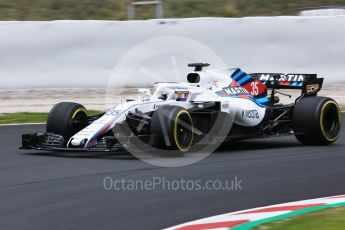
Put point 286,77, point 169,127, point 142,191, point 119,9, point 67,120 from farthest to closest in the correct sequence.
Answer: point 119,9
point 286,77
point 67,120
point 169,127
point 142,191

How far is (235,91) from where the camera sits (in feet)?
35.5

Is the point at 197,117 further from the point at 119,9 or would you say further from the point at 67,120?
the point at 119,9

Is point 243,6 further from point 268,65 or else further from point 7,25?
point 7,25

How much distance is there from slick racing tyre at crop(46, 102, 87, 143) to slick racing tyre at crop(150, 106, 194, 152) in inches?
51.2

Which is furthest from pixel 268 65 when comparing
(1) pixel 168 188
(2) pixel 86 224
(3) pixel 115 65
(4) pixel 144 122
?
(2) pixel 86 224

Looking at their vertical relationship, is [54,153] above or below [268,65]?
below

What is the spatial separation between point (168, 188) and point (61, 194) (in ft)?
3.61

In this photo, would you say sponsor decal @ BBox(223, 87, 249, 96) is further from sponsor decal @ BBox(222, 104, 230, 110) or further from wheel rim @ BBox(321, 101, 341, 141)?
wheel rim @ BBox(321, 101, 341, 141)

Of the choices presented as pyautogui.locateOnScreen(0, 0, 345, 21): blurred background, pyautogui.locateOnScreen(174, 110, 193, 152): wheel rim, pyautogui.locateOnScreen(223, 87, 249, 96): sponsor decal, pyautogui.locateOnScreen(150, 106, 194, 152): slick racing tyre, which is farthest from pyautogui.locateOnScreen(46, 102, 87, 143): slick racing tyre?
pyautogui.locateOnScreen(0, 0, 345, 21): blurred background

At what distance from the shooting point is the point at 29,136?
998cm

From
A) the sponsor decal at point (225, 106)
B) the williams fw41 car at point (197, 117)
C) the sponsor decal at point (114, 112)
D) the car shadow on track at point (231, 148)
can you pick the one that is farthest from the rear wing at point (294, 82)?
the sponsor decal at point (114, 112)

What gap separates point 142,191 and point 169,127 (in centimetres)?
188

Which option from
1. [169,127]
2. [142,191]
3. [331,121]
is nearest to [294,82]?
[331,121]

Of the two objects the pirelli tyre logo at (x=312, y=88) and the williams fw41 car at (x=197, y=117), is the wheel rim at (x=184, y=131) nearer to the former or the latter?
the williams fw41 car at (x=197, y=117)
